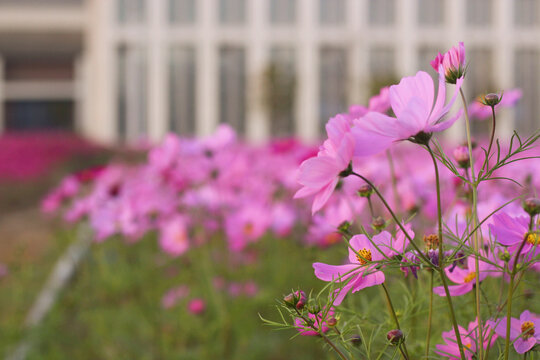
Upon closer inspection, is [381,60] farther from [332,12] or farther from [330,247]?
[330,247]

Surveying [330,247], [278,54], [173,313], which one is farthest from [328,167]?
[278,54]

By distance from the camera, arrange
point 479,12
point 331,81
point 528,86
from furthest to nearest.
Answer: point 528,86 → point 479,12 → point 331,81

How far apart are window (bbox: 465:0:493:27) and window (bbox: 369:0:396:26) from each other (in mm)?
2739

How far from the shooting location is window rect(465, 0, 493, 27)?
22.5m

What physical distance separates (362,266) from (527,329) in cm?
14

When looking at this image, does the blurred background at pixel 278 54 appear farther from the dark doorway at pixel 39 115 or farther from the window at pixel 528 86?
the dark doorway at pixel 39 115

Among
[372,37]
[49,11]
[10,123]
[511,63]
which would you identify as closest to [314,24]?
[372,37]

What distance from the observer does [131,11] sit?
2186 cm

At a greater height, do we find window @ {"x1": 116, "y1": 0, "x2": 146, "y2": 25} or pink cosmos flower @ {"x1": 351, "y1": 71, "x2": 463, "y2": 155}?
window @ {"x1": 116, "y1": 0, "x2": 146, "y2": 25}

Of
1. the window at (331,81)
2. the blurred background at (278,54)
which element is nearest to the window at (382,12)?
the blurred background at (278,54)

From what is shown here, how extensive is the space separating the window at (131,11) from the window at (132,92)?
953 millimetres

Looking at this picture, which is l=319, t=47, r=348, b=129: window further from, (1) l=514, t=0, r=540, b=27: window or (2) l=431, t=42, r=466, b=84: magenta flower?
(2) l=431, t=42, r=466, b=84: magenta flower

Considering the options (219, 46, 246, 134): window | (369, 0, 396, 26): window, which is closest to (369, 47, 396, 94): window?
(369, 0, 396, 26): window

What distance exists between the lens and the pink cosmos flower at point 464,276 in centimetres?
54
